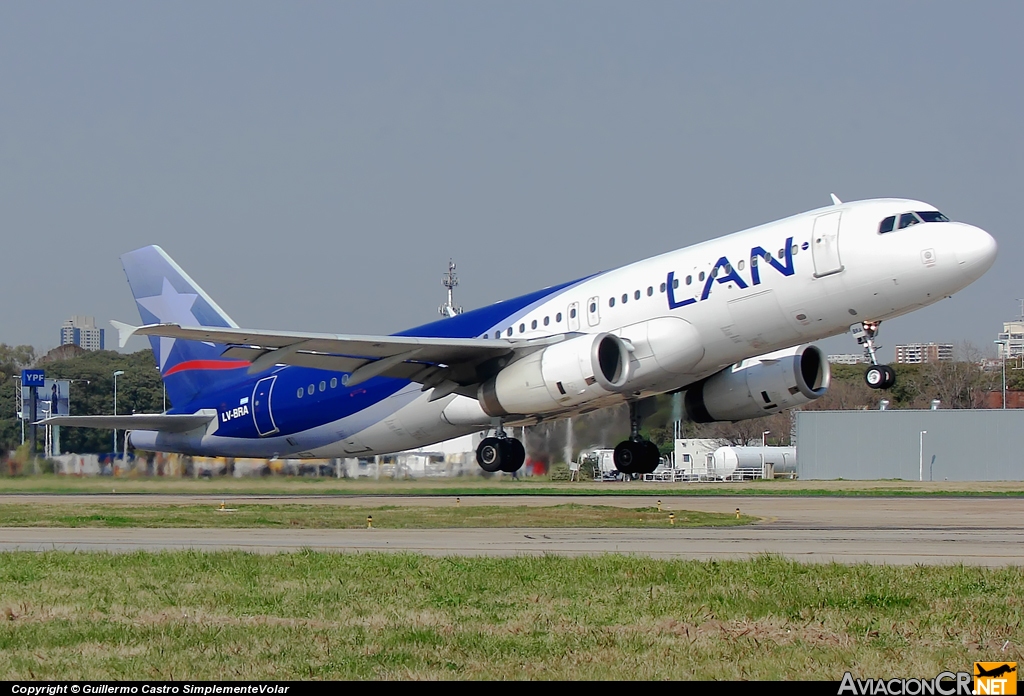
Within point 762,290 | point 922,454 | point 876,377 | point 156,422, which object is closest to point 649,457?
point 876,377

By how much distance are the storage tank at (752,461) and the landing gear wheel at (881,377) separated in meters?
45.9

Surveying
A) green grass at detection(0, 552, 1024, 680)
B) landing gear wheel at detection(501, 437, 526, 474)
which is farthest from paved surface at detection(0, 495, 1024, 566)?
landing gear wheel at detection(501, 437, 526, 474)

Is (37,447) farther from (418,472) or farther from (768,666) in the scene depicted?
(768,666)

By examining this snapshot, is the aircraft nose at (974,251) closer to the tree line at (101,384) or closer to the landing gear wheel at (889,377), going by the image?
the landing gear wheel at (889,377)

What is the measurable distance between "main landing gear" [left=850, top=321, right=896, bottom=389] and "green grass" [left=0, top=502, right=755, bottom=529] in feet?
13.3

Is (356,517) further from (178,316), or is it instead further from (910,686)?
(910,686)

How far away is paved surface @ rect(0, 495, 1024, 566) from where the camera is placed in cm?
1759

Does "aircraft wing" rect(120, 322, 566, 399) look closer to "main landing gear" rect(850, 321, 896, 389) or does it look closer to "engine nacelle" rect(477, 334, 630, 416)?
"engine nacelle" rect(477, 334, 630, 416)

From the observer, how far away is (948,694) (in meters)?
7.79

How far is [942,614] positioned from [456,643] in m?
4.42

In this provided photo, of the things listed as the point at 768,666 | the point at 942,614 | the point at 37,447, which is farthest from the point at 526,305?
the point at 768,666

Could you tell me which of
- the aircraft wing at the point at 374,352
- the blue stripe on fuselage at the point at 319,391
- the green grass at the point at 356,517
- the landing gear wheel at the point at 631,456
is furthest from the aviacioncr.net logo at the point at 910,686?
the landing gear wheel at the point at 631,456

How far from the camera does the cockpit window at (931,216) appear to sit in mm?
25781

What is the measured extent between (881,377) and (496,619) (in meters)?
18.3
